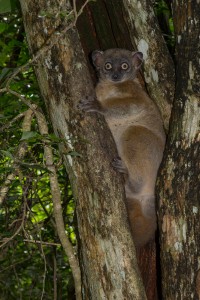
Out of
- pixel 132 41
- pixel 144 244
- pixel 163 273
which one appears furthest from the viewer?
pixel 132 41

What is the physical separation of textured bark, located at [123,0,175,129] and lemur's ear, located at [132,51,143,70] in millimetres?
53

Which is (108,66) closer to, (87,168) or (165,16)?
(165,16)

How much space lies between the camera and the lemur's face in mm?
4414

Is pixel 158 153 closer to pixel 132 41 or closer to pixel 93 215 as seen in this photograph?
pixel 132 41

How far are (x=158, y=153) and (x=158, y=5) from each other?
2.43 m

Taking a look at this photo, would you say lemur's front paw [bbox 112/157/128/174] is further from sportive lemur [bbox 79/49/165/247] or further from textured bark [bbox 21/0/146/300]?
sportive lemur [bbox 79/49/165/247]

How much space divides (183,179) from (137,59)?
164 cm

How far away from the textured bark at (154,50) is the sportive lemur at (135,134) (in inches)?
5.8

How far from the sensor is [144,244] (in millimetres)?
4086

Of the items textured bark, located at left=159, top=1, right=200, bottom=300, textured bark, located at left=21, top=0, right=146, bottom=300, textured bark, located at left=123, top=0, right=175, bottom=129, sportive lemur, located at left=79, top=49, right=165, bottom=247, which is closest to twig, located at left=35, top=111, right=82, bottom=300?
textured bark, located at left=21, top=0, right=146, bottom=300

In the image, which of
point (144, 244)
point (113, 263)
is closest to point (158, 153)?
A: point (144, 244)

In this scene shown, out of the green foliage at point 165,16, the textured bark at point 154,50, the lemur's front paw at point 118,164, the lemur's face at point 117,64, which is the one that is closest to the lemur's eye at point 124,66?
the lemur's face at point 117,64

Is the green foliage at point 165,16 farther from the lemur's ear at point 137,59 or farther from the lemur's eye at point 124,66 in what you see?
the lemur's ear at point 137,59

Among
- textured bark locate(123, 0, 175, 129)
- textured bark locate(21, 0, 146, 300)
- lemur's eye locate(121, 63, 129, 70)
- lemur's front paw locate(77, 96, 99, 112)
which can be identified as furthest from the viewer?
lemur's eye locate(121, 63, 129, 70)
